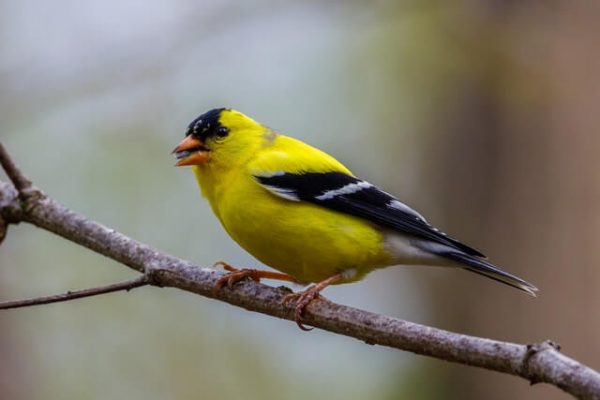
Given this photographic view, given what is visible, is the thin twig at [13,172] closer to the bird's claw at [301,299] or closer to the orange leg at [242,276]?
the orange leg at [242,276]

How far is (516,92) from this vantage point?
6645 millimetres

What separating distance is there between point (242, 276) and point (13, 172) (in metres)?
1.20

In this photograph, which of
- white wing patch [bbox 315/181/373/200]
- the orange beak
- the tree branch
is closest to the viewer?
the tree branch

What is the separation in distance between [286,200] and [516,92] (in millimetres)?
3263

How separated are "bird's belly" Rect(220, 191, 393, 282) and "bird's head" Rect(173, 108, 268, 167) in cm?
42

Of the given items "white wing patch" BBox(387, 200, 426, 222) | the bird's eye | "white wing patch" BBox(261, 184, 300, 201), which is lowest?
"white wing patch" BBox(261, 184, 300, 201)

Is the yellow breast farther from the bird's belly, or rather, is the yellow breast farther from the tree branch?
the tree branch

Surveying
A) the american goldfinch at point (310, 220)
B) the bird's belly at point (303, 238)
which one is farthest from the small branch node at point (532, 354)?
the bird's belly at point (303, 238)

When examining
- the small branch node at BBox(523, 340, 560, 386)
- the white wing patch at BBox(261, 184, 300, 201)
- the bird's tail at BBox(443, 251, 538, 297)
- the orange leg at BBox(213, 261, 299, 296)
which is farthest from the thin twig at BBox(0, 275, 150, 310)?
the bird's tail at BBox(443, 251, 538, 297)

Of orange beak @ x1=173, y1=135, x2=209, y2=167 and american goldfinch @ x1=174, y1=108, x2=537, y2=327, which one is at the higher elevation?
orange beak @ x1=173, y1=135, x2=209, y2=167

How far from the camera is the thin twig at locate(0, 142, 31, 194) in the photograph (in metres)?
3.53

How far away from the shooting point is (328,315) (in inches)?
128

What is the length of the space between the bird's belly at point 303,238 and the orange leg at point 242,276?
10 centimetres

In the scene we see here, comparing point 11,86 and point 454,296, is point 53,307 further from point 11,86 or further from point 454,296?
point 454,296
